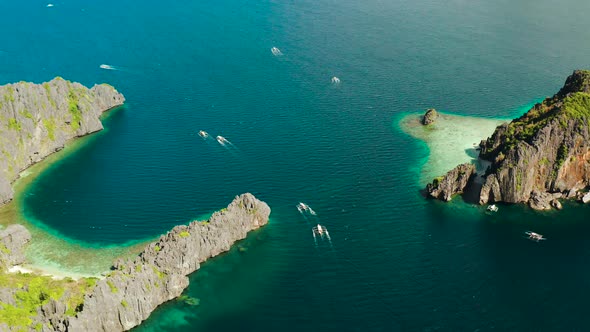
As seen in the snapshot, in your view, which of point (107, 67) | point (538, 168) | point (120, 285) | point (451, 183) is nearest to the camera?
point (120, 285)

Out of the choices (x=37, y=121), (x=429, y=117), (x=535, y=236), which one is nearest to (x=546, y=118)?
(x=429, y=117)

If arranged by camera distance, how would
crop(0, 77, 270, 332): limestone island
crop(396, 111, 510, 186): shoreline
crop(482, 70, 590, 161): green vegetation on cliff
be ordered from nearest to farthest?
crop(0, 77, 270, 332): limestone island
crop(482, 70, 590, 161): green vegetation on cliff
crop(396, 111, 510, 186): shoreline

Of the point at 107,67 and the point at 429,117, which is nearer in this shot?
the point at 429,117

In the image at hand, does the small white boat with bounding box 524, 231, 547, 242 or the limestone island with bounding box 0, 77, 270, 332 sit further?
the small white boat with bounding box 524, 231, 547, 242

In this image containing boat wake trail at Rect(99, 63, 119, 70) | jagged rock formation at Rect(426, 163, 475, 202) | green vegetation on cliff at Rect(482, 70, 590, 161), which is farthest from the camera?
boat wake trail at Rect(99, 63, 119, 70)

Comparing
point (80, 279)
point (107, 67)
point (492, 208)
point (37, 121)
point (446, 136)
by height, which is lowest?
point (80, 279)

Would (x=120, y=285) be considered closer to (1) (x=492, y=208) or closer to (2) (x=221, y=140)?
(2) (x=221, y=140)

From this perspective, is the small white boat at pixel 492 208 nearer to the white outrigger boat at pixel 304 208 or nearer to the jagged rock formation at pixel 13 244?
the white outrigger boat at pixel 304 208

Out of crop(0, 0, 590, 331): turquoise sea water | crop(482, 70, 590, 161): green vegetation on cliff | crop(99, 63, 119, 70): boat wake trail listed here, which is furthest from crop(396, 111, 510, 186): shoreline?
crop(99, 63, 119, 70): boat wake trail

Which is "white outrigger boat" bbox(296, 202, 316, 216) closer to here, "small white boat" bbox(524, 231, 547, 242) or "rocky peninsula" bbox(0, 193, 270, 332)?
"rocky peninsula" bbox(0, 193, 270, 332)
